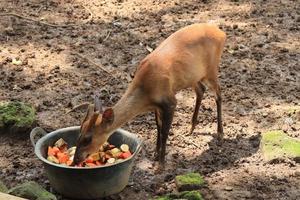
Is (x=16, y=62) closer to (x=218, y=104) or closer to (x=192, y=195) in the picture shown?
(x=218, y=104)

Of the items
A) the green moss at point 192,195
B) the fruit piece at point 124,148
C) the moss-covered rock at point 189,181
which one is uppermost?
the fruit piece at point 124,148

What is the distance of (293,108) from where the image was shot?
6371mm

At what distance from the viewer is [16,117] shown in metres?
5.97

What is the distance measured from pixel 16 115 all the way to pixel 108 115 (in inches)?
53.3

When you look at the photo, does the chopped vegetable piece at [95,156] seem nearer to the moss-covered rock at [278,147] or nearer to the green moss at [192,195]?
the green moss at [192,195]

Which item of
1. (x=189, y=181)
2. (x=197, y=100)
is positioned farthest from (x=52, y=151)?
(x=197, y=100)

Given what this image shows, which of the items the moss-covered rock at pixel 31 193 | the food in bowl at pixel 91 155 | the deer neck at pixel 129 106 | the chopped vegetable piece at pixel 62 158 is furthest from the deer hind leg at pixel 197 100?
the moss-covered rock at pixel 31 193

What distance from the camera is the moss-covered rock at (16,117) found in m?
5.91

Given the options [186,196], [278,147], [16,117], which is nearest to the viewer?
[186,196]

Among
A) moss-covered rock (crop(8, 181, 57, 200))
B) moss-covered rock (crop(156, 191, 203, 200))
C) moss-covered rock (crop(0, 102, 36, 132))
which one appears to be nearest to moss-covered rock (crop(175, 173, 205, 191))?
moss-covered rock (crop(156, 191, 203, 200))

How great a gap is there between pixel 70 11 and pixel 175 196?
4763mm

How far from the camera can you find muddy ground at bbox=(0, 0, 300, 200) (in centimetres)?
542

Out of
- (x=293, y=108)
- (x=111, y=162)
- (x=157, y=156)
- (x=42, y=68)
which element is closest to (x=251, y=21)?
(x=293, y=108)

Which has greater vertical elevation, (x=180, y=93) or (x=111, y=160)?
(x=111, y=160)
